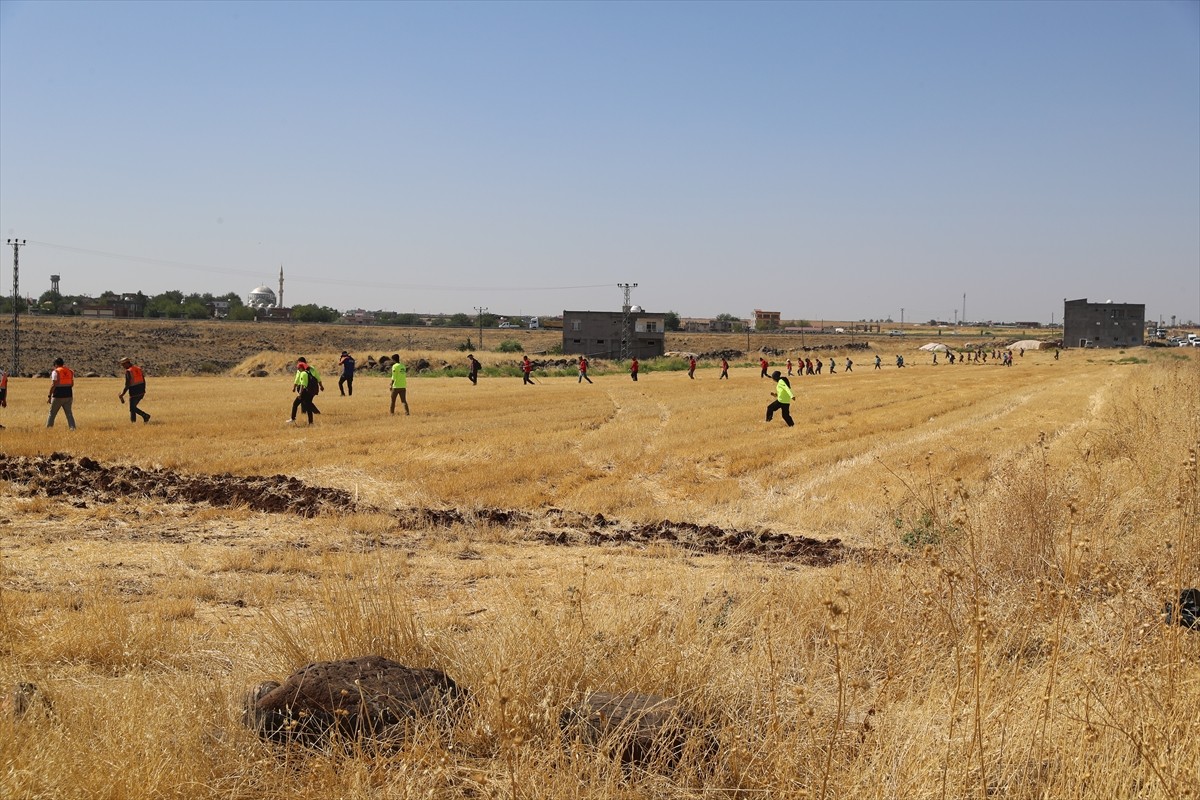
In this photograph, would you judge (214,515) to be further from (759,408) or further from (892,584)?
(759,408)

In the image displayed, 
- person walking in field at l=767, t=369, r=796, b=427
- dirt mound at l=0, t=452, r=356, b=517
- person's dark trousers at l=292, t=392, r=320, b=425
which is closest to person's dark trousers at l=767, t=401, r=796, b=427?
person walking in field at l=767, t=369, r=796, b=427

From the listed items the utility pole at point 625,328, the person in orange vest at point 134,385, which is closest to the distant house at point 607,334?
the utility pole at point 625,328

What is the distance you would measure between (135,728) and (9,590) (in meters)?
5.45

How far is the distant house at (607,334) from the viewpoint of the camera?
11362 cm

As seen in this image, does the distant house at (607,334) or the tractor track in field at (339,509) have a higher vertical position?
the distant house at (607,334)

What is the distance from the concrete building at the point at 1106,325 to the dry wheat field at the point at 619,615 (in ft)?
441

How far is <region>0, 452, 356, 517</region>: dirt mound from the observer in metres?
16.0

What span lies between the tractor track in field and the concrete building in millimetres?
143968

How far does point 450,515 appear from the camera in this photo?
1516 cm

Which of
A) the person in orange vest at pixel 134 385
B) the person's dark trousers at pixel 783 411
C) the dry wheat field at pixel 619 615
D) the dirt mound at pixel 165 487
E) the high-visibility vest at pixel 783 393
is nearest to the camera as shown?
the dry wheat field at pixel 619 615

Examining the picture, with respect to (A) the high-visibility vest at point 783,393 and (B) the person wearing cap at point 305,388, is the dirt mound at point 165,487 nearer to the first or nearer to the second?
(B) the person wearing cap at point 305,388

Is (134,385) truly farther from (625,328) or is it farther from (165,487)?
(625,328)

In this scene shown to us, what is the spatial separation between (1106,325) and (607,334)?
78714 millimetres

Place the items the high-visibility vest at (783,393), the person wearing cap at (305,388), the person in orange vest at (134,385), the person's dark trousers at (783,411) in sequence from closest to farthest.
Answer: the person in orange vest at (134,385), the person wearing cap at (305,388), the high-visibility vest at (783,393), the person's dark trousers at (783,411)
